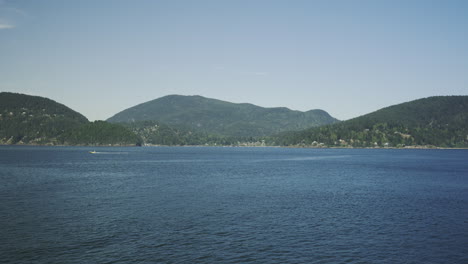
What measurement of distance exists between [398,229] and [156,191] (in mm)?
50479

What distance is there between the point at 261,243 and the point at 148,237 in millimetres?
13130

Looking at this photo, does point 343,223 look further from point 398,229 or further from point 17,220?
point 17,220

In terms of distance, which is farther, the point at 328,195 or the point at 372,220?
the point at 328,195

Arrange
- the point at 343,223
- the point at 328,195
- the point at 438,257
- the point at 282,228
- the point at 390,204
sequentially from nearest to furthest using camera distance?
the point at 438,257 → the point at 282,228 → the point at 343,223 → the point at 390,204 → the point at 328,195

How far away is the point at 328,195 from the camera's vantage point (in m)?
76.5

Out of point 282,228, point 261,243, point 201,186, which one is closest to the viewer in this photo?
point 261,243

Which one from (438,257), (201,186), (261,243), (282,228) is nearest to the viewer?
(438,257)

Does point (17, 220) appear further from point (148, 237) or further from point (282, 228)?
point (282, 228)

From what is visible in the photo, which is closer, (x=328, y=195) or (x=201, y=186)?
(x=328, y=195)

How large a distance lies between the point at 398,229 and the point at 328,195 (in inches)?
1164

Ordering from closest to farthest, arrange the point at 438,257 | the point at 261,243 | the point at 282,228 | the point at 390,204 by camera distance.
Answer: the point at 438,257, the point at 261,243, the point at 282,228, the point at 390,204

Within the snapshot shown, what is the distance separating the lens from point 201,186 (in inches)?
3511

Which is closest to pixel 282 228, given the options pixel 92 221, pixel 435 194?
pixel 92 221

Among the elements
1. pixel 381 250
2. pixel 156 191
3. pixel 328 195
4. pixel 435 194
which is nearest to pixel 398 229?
pixel 381 250
